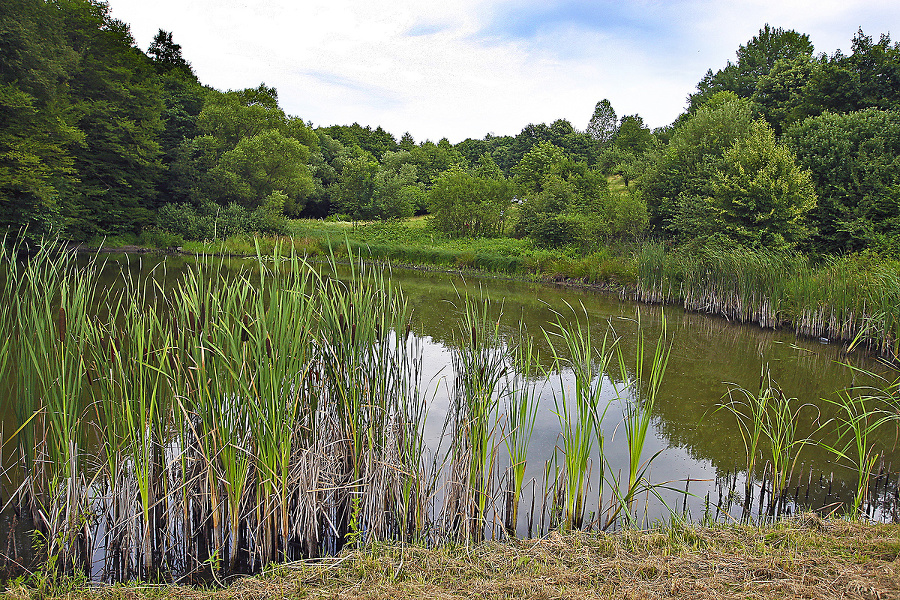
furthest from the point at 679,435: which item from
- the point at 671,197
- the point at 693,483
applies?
the point at 671,197

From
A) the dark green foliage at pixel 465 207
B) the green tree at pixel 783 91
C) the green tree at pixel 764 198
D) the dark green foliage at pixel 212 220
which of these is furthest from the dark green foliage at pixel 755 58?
the dark green foliage at pixel 212 220

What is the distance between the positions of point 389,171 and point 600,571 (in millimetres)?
40549

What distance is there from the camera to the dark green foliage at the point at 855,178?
16.0 m

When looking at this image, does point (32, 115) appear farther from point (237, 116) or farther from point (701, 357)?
point (701, 357)

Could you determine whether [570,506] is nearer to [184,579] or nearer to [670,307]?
[184,579]

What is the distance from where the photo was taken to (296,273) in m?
3.18

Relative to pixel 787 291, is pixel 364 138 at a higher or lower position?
higher

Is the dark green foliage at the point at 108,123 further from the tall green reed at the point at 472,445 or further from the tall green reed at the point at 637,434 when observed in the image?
the tall green reed at the point at 637,434

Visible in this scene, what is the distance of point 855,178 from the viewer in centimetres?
1664

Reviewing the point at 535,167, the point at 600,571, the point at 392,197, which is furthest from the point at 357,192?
the point at 600,571

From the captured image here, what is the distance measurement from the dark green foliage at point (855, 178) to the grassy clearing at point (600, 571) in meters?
15.6

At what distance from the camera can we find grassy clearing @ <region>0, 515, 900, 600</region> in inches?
103

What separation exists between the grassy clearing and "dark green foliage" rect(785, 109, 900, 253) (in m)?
15.6

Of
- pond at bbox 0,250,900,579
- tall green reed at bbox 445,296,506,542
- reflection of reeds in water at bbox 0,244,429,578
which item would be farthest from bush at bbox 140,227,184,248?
tall green reed at bbox 445,296,506,542
